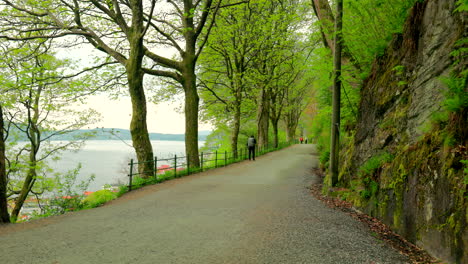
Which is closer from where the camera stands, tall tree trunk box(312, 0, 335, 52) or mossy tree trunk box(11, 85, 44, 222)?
tall tree trunk box(312, 0, 335, 52)

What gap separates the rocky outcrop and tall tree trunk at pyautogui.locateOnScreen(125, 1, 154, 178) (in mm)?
8257

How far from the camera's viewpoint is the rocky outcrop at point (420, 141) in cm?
379

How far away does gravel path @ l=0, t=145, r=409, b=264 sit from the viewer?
415 cm

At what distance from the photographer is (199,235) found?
16.6ft

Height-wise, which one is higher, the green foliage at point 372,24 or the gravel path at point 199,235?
the green foliage at point 372,24

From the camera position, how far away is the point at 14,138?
650 inches

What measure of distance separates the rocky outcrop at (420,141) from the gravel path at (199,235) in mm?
689

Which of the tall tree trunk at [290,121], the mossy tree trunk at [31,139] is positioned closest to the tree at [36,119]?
the mossy tree trunk at [31,139]

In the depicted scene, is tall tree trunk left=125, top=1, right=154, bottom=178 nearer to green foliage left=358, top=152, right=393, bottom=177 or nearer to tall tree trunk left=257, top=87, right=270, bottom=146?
green foliage left=358, top=152, right=393, bottom=177

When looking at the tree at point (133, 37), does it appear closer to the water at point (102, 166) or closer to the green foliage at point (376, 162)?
the water at point (102, 166)

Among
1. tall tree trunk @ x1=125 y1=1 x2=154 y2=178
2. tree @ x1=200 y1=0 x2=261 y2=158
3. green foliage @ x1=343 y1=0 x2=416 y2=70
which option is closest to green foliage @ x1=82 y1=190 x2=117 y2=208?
tall tree trunk @ x1=125 y1=1 x2=154 y2=178

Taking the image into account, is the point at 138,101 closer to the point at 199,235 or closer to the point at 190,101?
the point at 190,101

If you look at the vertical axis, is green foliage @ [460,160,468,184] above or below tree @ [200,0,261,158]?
below

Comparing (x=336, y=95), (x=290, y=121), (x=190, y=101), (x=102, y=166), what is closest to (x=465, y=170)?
(x=336, y=95)
